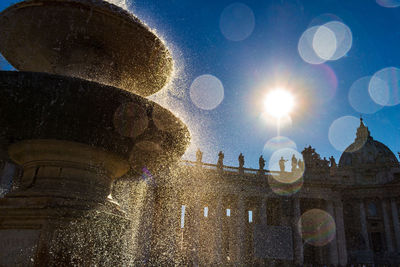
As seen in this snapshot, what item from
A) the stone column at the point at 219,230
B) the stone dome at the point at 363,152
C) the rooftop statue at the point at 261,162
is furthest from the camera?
the stone dome at the point at 363,152

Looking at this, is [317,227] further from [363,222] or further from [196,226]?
[196,226]

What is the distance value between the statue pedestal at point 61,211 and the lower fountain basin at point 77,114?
0.20 m

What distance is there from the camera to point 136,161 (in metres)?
5.59

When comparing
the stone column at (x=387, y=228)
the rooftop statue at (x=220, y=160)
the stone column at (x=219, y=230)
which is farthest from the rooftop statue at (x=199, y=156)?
the stone column at (x=387, y=228)

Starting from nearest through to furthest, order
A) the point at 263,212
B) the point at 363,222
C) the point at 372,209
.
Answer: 1. the point at 263,212
2. the point at 363,222
3. the point at 372,209

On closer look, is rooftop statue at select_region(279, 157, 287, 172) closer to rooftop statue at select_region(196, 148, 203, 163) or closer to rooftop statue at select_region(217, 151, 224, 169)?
rooftop statue at select_region(217, 151, 224, 169)

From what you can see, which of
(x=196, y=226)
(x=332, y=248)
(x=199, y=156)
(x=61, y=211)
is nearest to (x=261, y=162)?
(x=199, y=156)

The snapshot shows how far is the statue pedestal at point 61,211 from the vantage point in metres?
3.89

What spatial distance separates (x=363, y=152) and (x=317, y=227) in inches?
1849

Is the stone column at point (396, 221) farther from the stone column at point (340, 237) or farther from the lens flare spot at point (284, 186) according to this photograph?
the lens flare spot at point (284, 186)

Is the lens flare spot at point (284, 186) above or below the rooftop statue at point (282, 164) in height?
below

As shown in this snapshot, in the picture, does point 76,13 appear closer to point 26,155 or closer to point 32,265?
point 26,155

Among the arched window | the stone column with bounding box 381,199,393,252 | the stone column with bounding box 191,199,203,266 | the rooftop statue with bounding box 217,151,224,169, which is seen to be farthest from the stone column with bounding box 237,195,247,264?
the arched window

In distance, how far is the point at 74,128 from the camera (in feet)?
14.7
